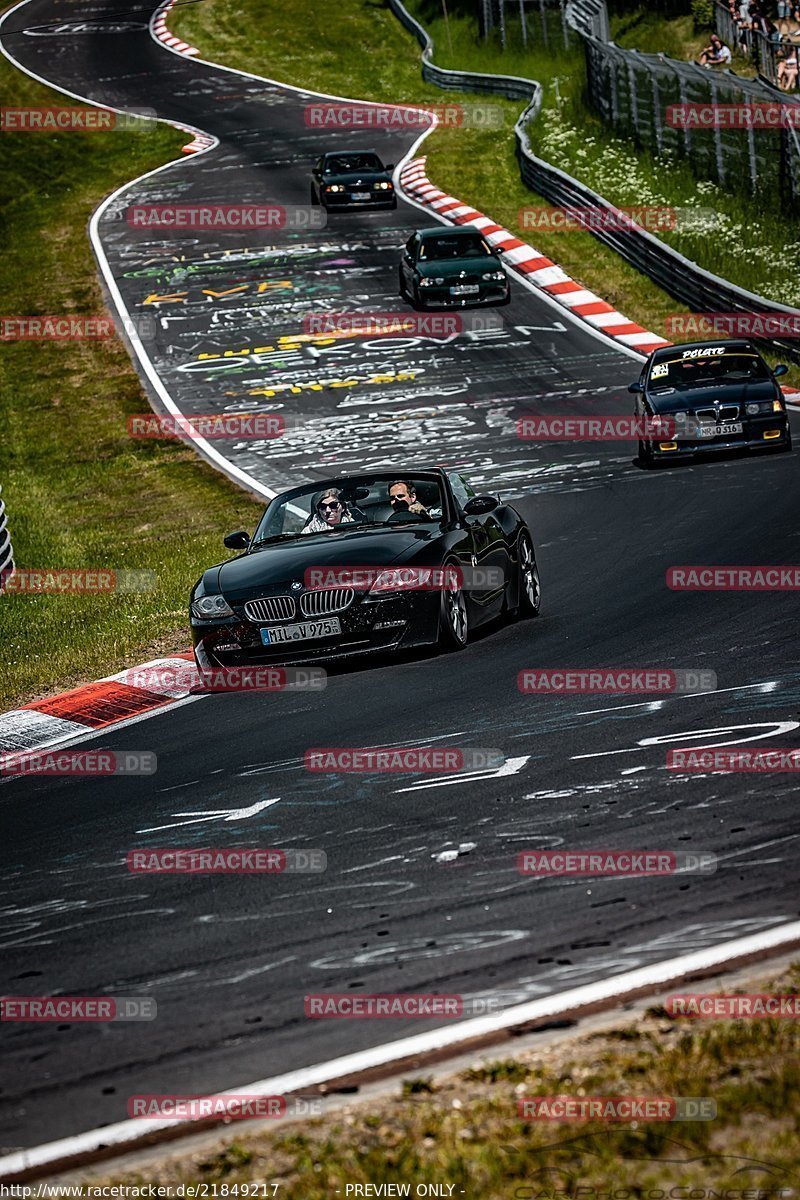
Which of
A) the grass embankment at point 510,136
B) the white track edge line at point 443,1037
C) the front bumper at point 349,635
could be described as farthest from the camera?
the grass embankment at point 510,136

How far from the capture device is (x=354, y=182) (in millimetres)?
37375

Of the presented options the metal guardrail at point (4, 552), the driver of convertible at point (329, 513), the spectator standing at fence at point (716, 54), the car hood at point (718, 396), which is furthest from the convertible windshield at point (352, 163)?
the driver of convertible at point (329, 513)

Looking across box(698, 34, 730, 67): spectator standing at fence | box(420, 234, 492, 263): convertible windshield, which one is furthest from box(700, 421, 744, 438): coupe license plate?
box(698, 34, 730, 67): spectator standing at fence

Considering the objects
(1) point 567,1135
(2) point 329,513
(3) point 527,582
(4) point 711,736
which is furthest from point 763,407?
(1) point 567,1135

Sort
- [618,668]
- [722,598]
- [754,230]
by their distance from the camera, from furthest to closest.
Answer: [754,230] < [722,598] < [618,668]

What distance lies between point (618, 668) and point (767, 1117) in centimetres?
637

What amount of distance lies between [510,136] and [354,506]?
32.3 m

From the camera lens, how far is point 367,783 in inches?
319

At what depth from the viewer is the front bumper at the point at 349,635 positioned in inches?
430

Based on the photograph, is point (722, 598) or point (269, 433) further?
point (269, 433)

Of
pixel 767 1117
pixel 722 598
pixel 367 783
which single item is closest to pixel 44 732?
pixel 367 783

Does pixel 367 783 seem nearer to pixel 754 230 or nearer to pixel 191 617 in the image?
pixel 191 617

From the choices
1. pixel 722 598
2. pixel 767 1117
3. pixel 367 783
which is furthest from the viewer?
pixel 722 598

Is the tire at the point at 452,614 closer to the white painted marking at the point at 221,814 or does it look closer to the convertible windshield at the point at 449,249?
the white painted marking at the point at 221,814
